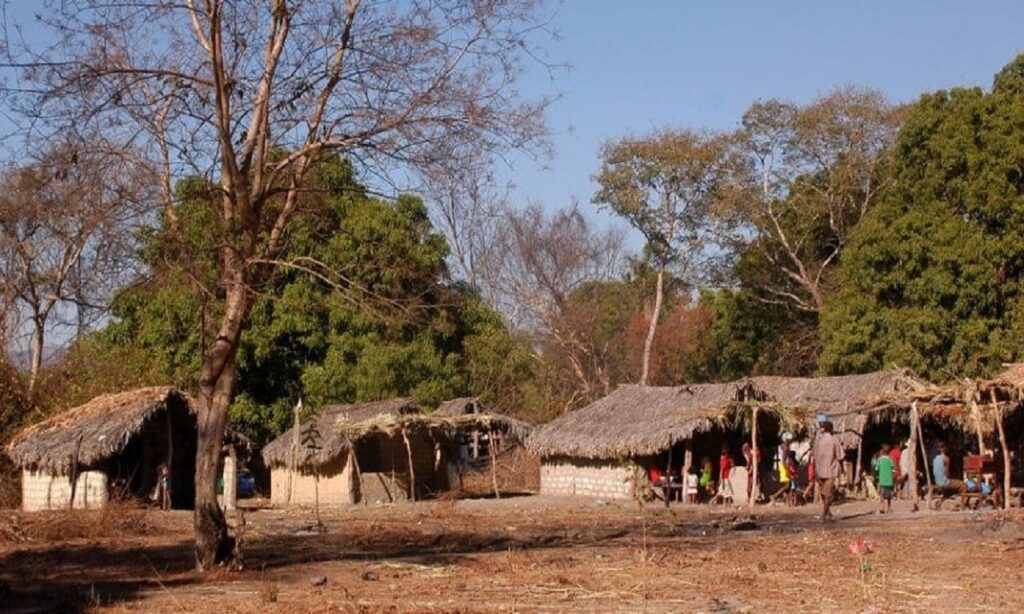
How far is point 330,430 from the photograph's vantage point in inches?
1326

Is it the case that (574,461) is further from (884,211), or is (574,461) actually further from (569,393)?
(569,393)

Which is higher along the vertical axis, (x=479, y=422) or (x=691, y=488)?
(x=479, y=422)

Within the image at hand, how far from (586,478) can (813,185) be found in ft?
40.4

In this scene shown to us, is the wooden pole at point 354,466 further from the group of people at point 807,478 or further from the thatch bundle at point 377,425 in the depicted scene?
the group of people at point 807,478

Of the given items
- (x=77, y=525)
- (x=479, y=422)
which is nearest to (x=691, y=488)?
(x=479, y=422)

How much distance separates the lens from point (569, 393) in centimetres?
4956

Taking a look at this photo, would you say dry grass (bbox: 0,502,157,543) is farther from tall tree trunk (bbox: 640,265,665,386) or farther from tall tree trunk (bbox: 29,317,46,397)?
tall tree trunk (bbox: 640,265,665,386)

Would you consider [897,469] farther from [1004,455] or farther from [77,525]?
[77,525]

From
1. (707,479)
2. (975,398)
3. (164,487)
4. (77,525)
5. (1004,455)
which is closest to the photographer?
(77,525)

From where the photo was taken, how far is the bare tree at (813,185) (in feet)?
134

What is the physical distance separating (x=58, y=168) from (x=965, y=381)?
660 inches

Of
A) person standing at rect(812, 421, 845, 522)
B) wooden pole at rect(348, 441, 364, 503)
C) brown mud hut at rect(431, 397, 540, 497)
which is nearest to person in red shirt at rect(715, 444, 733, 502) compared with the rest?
brown mud hut at rect(431, 397, 540, 497)

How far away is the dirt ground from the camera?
39.1 ft

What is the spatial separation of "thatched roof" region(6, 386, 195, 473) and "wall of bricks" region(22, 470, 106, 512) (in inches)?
11.9
